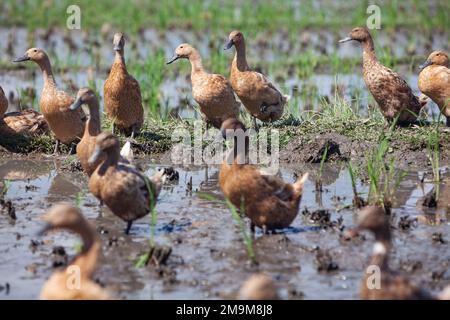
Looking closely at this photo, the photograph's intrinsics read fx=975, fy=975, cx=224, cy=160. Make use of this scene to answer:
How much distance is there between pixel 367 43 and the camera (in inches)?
426

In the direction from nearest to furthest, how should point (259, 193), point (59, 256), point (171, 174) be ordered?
1. point (59, 256)
2. point (259, 193)
3. point (171, 174)

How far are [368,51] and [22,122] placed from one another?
382 centimetres

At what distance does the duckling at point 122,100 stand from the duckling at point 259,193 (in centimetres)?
296

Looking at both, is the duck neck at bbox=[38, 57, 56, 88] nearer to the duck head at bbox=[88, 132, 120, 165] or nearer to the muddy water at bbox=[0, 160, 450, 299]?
the muddy water at bbox=[0, 160, 450, 299]

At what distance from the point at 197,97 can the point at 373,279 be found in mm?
5087

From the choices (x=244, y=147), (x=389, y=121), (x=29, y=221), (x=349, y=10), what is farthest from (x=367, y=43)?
(x=349, y=10)

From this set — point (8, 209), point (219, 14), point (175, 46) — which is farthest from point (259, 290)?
point (219, 14)

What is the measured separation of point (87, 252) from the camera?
579cm

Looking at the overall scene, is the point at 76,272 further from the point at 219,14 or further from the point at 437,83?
the point at 219,14

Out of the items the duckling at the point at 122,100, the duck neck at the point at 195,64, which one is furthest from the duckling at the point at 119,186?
the duck neck at the point at 195,64

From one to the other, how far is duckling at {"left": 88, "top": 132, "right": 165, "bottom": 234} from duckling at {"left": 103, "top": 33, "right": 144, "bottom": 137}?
264 centimetres

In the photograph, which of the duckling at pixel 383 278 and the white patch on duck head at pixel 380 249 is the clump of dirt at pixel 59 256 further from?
the white patch on duck head at pixel 380 249
